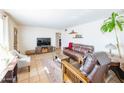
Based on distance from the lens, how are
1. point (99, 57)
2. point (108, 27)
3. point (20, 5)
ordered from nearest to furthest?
1. point (20, 5)
2. point (99, 57)
3. point (108, 27)

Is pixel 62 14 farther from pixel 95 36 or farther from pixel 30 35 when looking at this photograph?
pixel 30 35

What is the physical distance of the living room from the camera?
3502mm

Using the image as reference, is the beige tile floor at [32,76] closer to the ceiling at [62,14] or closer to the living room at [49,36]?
the living room at [49,36]

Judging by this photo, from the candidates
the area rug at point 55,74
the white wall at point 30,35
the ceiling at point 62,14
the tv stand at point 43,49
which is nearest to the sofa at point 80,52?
the area rug at point 55,74

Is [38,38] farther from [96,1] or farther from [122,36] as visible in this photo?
[96,1]

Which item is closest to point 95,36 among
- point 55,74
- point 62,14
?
point 62,14

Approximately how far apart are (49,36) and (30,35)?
1607mm

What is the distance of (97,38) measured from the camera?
4.96 m

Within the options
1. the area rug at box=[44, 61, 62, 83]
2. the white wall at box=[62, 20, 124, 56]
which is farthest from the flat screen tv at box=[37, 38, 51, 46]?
the area rug at box=[44, 61, 62, 83]

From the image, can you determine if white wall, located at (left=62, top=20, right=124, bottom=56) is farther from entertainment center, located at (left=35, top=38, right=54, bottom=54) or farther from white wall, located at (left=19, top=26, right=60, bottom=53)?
white wall, located at (left=19, top=26, right=60, bottom=53)

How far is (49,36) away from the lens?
8.95 m

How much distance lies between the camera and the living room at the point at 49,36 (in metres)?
3.50

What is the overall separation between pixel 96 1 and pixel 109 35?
11.7 feet
